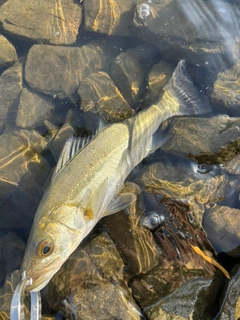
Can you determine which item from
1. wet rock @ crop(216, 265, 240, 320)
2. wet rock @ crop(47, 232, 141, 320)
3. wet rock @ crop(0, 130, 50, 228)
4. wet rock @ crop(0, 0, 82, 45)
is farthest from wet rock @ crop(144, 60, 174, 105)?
wet rock @ crop(216, 265, 240, 320)

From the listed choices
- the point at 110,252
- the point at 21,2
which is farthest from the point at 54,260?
the point at 21,2

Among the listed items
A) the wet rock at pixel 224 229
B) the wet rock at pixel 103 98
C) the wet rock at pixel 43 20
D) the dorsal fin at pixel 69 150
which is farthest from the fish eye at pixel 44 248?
the wet rock at pixel 43 20

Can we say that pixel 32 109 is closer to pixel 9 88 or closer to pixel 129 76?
pixel 9 88

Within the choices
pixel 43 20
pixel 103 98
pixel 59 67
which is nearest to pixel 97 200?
pixel 103 98

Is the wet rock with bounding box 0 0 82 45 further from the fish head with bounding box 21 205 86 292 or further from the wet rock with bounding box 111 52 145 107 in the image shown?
the fish head with bounding box 21 205 86 292

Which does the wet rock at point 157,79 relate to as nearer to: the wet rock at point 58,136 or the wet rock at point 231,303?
the wet rock at point 58,136

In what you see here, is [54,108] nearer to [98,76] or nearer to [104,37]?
[98,76]
